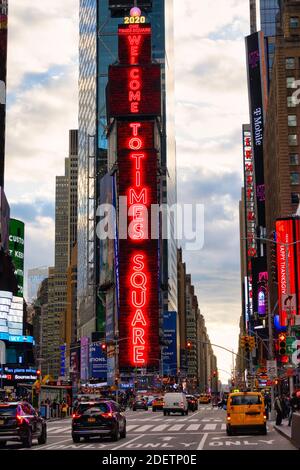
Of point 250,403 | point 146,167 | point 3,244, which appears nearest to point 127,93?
point 146,167

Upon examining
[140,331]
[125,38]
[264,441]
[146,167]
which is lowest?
[264,441]

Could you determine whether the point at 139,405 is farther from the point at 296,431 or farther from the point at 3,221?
the point at 296,431

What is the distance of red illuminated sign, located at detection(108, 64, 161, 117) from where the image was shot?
18650 centimetres

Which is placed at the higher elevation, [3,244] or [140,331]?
[3,244]

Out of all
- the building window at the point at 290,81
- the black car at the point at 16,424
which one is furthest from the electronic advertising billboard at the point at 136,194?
the black car at the point at 16,424

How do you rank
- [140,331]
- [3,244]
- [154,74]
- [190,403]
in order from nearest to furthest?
[190,403], [3,244], [140,331], [154,74]

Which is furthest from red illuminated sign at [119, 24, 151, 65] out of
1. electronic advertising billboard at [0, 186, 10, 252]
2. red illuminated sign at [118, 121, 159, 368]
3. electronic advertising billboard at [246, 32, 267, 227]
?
electronic advertising billboard at [0, 186, 10, 252]

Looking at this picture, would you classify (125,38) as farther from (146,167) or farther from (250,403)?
(250,403)

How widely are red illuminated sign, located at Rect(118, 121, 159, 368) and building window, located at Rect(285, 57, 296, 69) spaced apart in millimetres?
58964

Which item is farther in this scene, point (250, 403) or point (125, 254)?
point (125, 254)

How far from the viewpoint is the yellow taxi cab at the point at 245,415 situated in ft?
117

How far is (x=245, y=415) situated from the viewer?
118ft

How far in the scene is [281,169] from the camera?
397ft

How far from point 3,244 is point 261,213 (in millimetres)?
55918
